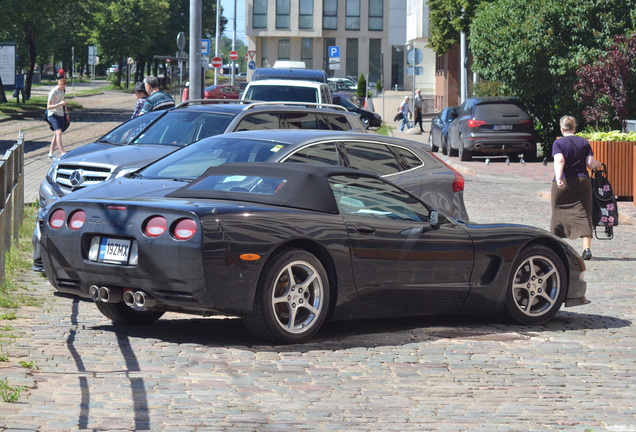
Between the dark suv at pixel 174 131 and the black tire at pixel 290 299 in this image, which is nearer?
the black tire at pixel 290 299

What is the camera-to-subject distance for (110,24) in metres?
95.2

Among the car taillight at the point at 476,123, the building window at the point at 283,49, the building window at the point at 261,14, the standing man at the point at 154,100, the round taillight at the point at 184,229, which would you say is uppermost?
the building window at the point at 261,14

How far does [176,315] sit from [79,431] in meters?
3.84

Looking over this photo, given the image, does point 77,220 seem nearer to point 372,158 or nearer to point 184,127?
point 372,158

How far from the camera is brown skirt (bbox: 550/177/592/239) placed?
13500 mm

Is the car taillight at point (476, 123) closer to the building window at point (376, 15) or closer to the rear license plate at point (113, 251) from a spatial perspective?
the rear license plate at point (113, 251)

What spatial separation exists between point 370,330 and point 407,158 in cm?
333

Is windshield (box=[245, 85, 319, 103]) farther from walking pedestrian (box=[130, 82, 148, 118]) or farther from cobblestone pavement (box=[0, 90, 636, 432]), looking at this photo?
cobblestone pavement (box=[0, 90, 636, 432])

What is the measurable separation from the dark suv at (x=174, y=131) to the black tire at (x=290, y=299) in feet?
18.6

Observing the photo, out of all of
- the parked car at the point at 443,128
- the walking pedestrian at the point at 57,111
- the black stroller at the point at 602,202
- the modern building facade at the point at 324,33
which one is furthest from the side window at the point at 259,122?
the modern building facade at the point at 324,33

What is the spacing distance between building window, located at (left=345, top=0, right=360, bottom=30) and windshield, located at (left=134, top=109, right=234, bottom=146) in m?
103

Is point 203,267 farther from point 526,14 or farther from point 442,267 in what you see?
point 526,14

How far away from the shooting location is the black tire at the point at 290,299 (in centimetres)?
760

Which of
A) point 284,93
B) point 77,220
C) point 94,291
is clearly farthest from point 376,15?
point 94,291
